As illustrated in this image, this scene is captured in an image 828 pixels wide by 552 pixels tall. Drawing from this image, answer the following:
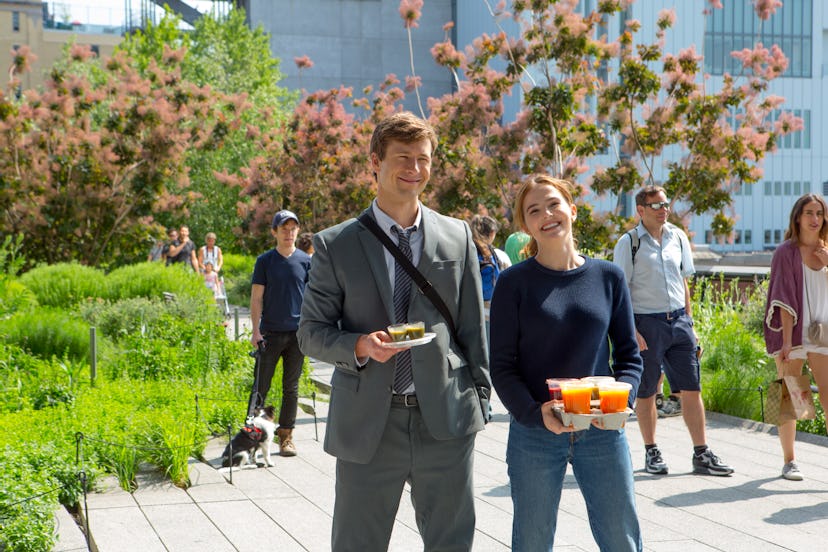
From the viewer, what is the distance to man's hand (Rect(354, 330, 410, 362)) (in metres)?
3.16

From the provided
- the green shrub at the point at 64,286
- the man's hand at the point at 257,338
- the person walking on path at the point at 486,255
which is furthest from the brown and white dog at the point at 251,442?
the green shrub at the point at 64,286

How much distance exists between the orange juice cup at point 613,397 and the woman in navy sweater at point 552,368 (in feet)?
0.50

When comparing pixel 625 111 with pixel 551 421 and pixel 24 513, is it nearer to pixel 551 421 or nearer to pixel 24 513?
pixel 24 513

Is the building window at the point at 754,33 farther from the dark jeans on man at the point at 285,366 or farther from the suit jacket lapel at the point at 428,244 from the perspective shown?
the suit jacket lapel at the point at 428,244

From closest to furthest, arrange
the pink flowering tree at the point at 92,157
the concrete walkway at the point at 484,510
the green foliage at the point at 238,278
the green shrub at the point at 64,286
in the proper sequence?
1. the concrete walkway at the point at 484,510
2. the green shrub at the point at 64,286
3. the pink flowering tree at the point at 92,157
4. the green foliage at the point at 238,278

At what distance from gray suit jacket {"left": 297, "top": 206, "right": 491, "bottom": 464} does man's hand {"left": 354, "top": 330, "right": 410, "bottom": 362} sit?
8 centimetres

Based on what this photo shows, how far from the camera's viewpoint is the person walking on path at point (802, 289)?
6473 millimetres

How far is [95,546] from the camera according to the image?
214 inches

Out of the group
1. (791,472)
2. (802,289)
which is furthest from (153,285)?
(802,289)

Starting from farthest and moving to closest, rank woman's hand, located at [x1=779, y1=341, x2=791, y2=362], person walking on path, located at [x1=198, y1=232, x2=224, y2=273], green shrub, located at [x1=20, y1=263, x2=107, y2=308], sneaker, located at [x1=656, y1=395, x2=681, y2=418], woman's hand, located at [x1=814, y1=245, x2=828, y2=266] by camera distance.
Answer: person walking on path, located at [x1=198, y1=232, x2=224, y2=273] < green shrub, located at [x1=20, y1=263, x2=107, y2=308] < sneaker, located at [x1=656, y1=395, x2=681, y2=418] < woman's hand, located at [x1=779, y1=341, x2=791, y2=362] < woman's hand, located at [x1=814, y1=245, x2=828, y2=266]

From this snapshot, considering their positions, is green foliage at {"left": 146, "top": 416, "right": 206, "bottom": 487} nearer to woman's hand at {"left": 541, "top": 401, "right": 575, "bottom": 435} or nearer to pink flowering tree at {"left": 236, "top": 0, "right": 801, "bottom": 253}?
woman's hand at {"left": 541, "top": 401, "right": 575, "bottom": 435}

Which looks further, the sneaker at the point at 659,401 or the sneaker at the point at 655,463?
the sneaker at the point at 659,401

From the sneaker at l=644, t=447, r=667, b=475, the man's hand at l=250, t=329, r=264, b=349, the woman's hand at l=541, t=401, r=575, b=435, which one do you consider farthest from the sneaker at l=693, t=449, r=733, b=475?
the woman's hand at l=541, t=401, r=575, b=435

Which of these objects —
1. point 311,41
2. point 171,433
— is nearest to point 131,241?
point 171,433
